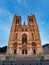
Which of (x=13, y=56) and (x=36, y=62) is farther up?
(x=13, y=56)

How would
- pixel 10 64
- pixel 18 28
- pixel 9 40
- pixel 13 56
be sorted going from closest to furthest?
pixel 10 64 → pixel 13 56 → pixel 9 40 → pixel 18 28

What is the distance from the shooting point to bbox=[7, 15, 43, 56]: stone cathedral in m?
38.4

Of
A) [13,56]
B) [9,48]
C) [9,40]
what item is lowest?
[13,56]

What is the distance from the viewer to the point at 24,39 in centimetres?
4091

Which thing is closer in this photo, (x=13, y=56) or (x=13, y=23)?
(x=13, y=56)

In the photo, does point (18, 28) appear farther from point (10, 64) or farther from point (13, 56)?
point (10, 64)

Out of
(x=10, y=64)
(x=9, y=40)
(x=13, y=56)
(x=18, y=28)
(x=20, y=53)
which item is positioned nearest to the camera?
(x=10, y=64)

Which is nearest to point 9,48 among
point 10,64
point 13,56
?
point 13,56

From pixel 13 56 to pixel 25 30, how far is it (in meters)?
11.6

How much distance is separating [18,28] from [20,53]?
9.48 meters

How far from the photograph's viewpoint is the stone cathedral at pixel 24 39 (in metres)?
38.4

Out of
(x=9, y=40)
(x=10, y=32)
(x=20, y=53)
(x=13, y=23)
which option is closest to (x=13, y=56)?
(x=20, y=53)

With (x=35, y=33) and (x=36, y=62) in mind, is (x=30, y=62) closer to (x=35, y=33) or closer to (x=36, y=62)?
(x=36, y=62)

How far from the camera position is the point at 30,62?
27438mm
